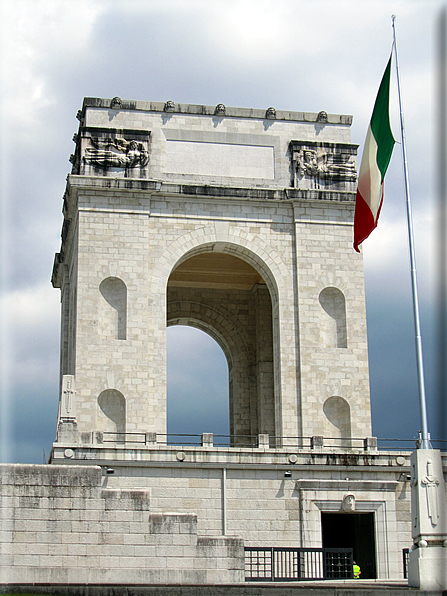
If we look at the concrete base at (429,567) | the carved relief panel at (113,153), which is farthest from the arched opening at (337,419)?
the concrete base at (429,567)

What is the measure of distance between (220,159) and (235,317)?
9922mm

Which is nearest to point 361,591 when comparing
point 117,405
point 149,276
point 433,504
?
point 433,504

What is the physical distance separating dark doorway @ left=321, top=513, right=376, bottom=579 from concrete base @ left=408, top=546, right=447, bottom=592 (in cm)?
1061

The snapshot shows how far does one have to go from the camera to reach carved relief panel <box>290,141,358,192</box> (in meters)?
37.6

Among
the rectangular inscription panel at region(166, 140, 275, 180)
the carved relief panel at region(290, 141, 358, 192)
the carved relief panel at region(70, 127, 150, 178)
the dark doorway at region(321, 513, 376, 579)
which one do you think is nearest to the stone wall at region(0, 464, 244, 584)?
the dark doorway at region(321, 513, 376, 579)

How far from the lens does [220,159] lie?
123 feet

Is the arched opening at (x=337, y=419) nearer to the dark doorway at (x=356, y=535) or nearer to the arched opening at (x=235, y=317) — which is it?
the dark doorway at (x=356, y=535)

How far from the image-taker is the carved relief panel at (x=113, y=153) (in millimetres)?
35969

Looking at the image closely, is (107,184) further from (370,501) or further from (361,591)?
(361,591)

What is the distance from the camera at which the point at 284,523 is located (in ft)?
101

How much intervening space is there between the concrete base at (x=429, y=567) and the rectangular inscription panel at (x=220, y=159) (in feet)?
64.7

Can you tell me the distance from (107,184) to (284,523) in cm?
1435

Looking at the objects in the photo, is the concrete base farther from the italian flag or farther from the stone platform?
the italian flag

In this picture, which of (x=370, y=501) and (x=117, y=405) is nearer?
(x=370, y=501)
